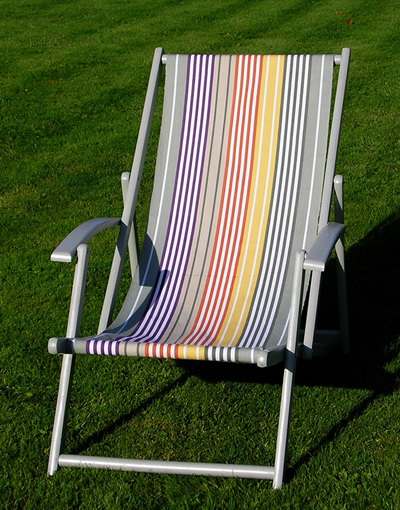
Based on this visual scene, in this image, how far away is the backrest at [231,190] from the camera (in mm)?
3049

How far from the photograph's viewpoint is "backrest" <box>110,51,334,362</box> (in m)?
3.05

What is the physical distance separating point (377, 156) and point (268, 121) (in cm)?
244

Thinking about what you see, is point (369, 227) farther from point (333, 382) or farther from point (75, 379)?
point (75, 379)

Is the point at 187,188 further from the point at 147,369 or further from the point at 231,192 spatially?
the point at 147,369

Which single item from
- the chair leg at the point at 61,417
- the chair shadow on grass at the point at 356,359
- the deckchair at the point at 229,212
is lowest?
the chair shadow on grass at the point at 356,359

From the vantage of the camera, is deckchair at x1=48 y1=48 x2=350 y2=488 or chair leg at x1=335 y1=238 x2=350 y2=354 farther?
chair leg at x1=335 y1=238 x2=350 y2=354

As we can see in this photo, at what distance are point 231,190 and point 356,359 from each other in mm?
948

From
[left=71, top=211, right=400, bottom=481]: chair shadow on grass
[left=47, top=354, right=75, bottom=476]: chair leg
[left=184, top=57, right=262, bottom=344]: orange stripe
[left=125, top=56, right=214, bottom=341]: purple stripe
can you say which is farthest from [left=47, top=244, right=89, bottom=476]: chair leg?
[left=184, top=57, right=262, bottom=344]: orange stripe

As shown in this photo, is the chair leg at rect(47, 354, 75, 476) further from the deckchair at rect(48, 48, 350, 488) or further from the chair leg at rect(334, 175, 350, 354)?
the chair leg at rect(334, 175, 350, 354)

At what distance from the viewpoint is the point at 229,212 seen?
3330 mm

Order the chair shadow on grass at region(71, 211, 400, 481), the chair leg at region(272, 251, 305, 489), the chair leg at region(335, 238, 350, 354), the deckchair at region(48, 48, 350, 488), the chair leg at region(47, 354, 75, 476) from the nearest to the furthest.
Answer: the chair leg at region(272, 251, 305, 489)
the chair leg at region(47, 354, 75, 476)
the deckchair at region(48, 48, 350, 488)
the chair shadow on grass at region(71, 211, 400, 481)
the chair leg at region(335, 238, 350, 354)

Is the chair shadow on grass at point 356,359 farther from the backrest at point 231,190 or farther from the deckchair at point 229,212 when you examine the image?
the backrest at point 231,190

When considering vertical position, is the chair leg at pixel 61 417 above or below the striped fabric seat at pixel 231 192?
below

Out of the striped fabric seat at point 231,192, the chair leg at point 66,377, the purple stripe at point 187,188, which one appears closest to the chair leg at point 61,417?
the chair leg at point 66,377
